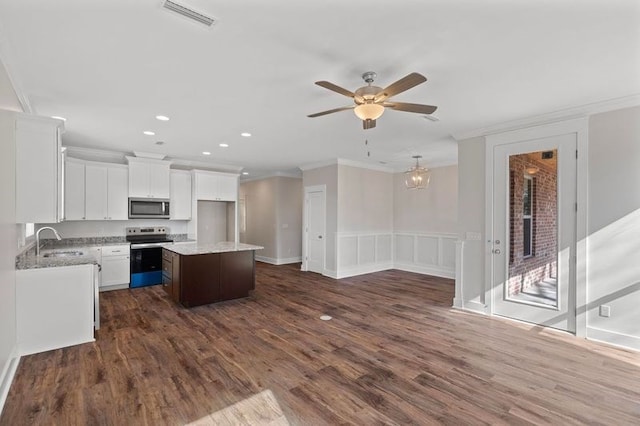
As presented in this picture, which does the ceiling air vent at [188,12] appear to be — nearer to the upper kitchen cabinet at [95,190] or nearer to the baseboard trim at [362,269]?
the upper kitchen cabinet at [95,190]

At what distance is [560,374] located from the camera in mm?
2678

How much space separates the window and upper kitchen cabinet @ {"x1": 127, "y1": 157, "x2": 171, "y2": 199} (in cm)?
619

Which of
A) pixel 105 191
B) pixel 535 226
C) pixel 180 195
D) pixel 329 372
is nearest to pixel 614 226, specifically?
pixel 535 226

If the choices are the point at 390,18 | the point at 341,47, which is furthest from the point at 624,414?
the point at 341,47

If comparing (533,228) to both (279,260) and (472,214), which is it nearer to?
(472,214)

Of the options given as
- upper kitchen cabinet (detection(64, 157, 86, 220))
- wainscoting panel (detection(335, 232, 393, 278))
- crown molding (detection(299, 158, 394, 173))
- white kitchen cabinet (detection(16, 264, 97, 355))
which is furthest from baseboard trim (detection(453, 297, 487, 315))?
upper kitchen cabinet (detection(64, 157, 86, 220))

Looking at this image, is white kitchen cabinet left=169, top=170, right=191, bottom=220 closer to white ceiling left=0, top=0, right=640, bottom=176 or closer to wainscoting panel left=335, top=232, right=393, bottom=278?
white ceiling left=0, top=0, right=640, bottom=176

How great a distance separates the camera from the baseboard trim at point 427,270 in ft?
22.0

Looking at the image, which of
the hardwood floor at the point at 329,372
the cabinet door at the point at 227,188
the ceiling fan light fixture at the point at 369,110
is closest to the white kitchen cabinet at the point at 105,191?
the cabinet door at the point at 227,188

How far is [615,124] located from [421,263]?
4574 millimetres

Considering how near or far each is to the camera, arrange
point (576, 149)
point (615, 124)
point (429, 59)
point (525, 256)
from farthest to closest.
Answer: point (525, 256) → point (576, 149) → point (615, 124) → point (429, 59)

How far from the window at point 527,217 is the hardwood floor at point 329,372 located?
3.26 feet

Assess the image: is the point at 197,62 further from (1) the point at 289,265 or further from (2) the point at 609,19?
(1) the point at 289,265

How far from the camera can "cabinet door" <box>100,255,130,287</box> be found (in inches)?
210
